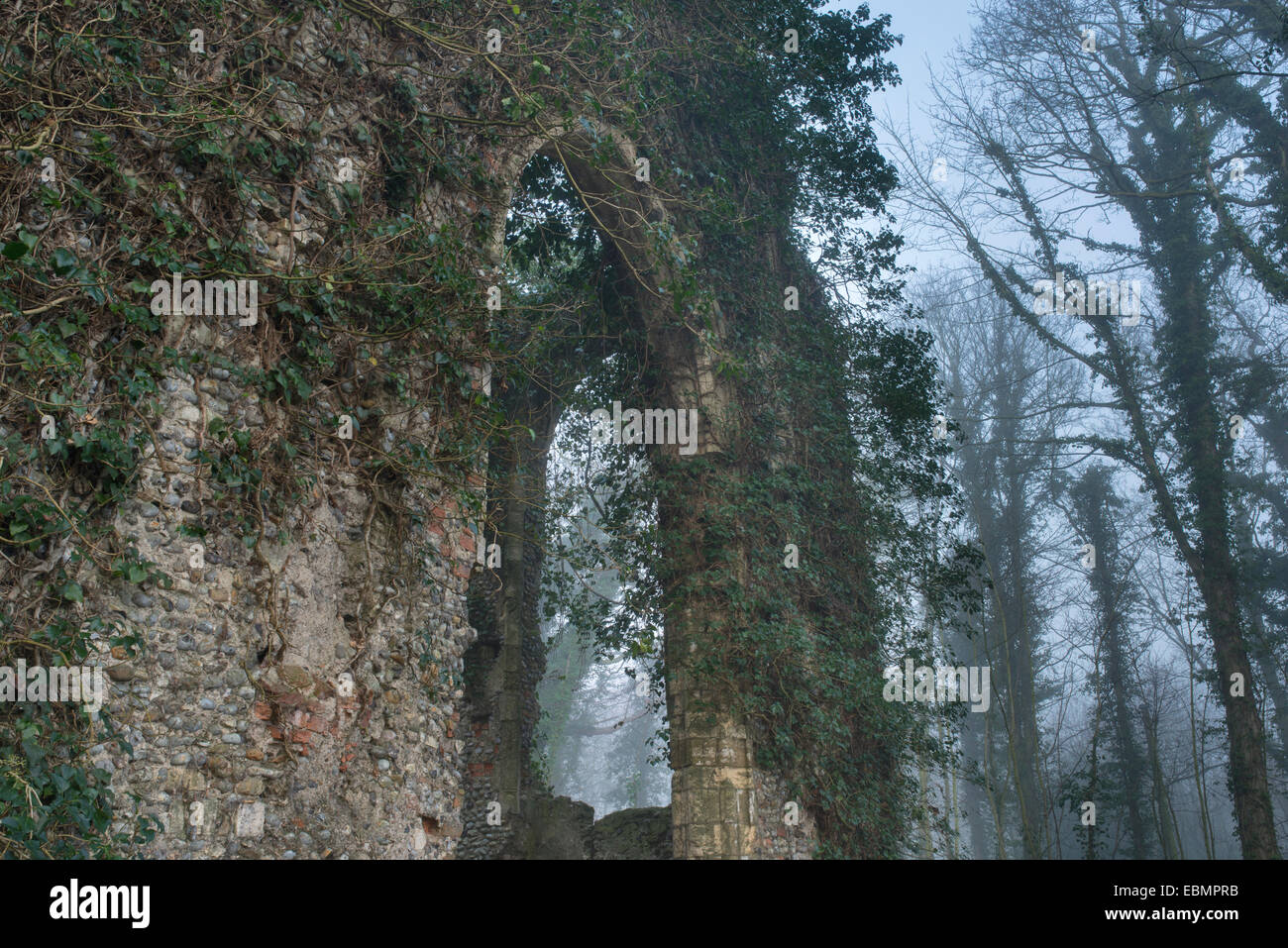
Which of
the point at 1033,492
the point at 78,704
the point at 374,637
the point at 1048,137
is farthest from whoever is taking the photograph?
the point at 1033,492

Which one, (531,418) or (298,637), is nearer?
(298,637)

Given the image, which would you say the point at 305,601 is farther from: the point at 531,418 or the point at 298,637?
the point at 531,418

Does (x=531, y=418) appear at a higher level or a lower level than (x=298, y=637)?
higher

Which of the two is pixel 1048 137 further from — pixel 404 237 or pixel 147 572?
pixel 147 572

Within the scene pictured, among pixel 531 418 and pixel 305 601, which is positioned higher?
pixel 531 418

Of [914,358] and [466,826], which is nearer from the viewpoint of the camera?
[914,358]

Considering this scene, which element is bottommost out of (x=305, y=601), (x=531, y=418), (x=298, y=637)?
(x=298, y=637)

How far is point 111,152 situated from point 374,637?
2.77 m

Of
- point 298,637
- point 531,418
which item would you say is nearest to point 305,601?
point 298,637

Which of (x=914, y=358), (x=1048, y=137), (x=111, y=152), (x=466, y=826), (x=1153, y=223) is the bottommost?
(x=466, y=826)

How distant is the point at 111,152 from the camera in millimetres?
4250

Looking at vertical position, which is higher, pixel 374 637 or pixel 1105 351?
pixel 1105 351

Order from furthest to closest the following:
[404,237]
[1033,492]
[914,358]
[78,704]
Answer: [1033,492] < [914,358] < [404,237] < [78,704]
